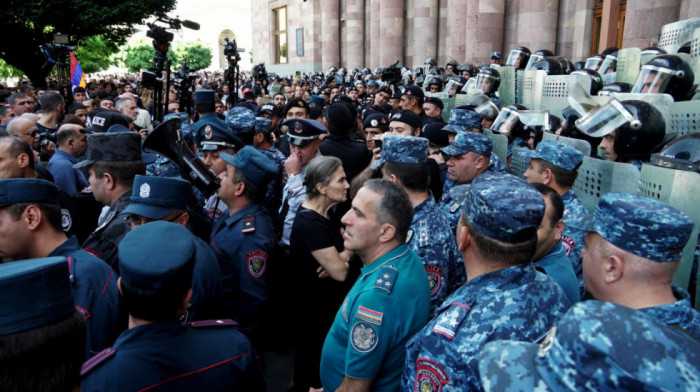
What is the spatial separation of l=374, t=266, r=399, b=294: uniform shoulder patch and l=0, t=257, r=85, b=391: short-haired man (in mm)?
1173

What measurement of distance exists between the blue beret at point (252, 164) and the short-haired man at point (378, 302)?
993 millimetres

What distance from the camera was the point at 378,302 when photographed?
202cm

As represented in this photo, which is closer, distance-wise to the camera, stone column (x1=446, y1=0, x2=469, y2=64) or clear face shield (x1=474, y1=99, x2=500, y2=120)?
clear face shield (x1=474, y1=99, x2=500, y2=120)

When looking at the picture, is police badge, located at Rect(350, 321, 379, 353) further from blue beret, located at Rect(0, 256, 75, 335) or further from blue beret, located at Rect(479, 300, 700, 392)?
blue beret, located at Rect(0, 256, 75, 335)

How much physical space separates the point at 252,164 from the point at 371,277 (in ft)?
4.42

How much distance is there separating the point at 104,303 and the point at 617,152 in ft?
13.0

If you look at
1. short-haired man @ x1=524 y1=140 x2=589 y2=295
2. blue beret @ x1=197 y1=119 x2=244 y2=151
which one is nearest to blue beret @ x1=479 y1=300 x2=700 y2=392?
short-haired man @ x1=524 y1=140 x2=589 y2=295

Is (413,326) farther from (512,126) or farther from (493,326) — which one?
(512,126)

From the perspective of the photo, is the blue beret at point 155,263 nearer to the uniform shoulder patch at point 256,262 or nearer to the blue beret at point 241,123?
the uniform shoulder patch at point 256,262

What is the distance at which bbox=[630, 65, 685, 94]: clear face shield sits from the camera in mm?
4852

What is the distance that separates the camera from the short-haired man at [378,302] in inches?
78.4

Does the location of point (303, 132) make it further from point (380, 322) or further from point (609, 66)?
point (609, 66)

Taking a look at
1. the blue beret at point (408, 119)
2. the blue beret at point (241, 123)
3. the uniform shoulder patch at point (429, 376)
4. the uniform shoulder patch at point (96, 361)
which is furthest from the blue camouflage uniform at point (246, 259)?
the blue beret at point (408, 119)

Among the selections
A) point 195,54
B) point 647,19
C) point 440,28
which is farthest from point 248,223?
point 195,54
